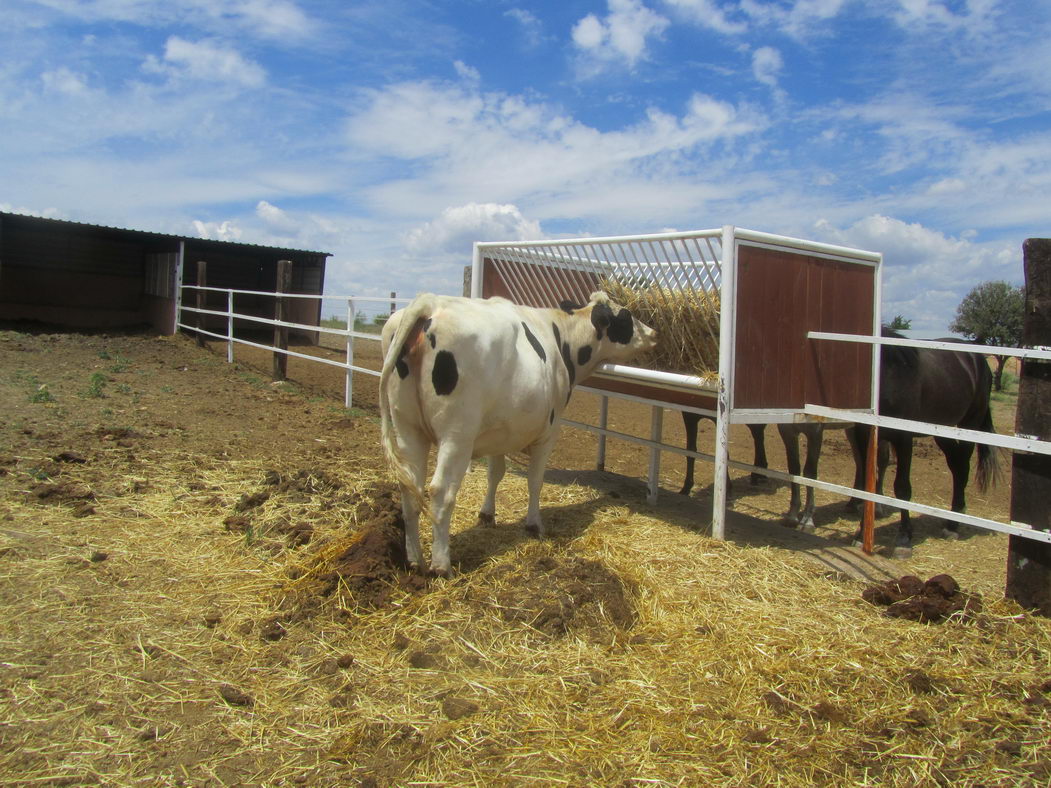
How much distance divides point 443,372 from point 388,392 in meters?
0.38

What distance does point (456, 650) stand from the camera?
3389 mm

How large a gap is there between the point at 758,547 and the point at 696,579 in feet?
3.41

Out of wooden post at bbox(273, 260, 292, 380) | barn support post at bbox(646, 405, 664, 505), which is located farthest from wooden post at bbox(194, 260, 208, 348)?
barn support post at bbox(646, 405, 664, 505)

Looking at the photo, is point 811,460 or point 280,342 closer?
point 811,460

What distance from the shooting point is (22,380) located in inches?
369

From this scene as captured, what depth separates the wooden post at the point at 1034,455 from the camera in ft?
12.3

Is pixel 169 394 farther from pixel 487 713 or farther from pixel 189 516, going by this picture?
pixel 487 713

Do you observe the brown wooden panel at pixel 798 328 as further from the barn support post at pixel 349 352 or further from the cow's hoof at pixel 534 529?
the barn support post at pixel 349 352

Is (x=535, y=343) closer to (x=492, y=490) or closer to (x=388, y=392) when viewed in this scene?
(x=388, y=392)

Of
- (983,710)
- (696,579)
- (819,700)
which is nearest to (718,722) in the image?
(819,700)

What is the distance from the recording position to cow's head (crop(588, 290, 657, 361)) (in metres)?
5.89

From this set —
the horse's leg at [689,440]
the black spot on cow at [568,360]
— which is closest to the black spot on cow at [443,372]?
the black spot on cow at [568,360]

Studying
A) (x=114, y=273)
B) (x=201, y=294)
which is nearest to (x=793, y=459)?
(x=201, y=294)

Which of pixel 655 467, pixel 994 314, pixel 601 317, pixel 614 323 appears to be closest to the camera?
pixel 601 317
